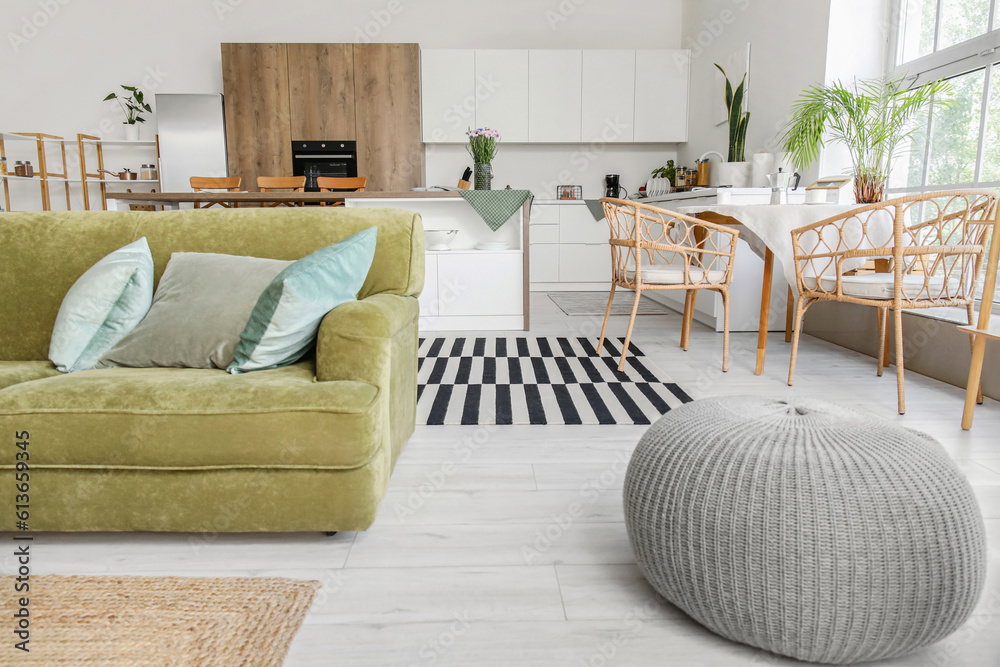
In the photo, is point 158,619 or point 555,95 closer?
point 158,619

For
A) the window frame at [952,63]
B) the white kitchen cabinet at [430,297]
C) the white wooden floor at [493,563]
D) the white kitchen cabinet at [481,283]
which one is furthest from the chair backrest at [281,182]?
the window frame at [952,63]

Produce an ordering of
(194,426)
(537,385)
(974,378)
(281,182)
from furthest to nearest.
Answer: (281,182) → (537,385) → (974,378) → (194,426)

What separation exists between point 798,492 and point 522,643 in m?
0.54

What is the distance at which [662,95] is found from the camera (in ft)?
21.3

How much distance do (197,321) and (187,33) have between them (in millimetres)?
6095

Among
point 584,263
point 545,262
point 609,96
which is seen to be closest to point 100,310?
point 545,262

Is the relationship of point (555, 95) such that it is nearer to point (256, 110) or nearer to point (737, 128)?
point (737, 128)

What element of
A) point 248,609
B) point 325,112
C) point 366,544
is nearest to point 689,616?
point 366,544

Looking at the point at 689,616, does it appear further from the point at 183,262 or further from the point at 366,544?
the point at 183,262

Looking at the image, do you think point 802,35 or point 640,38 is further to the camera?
point 640,38

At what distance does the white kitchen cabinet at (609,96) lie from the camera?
21.0 feet

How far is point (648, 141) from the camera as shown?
21.6 ft

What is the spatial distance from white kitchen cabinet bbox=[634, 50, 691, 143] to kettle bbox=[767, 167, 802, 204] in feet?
9.33

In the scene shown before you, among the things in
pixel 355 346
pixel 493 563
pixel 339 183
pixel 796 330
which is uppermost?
pixel 339 183
